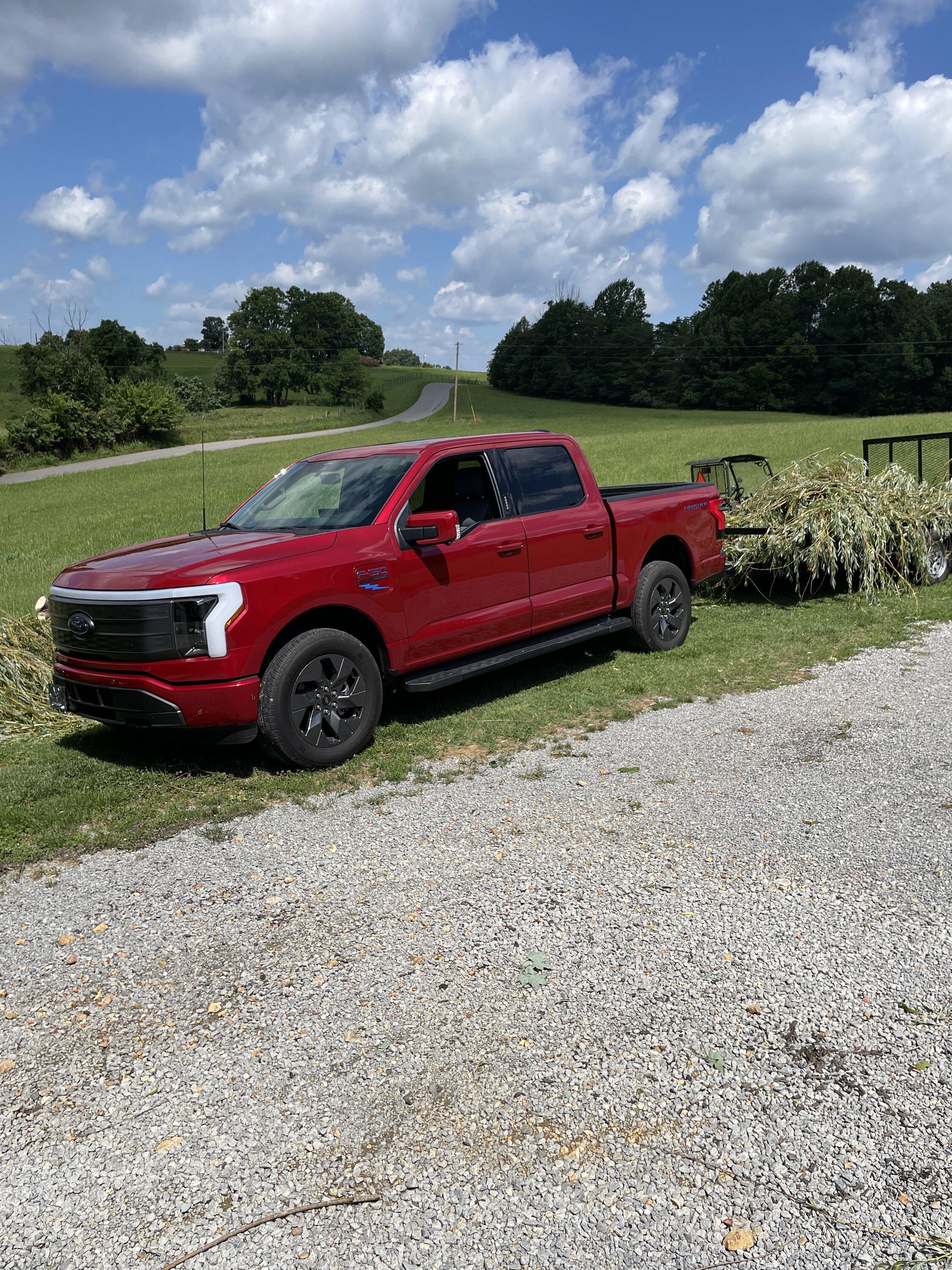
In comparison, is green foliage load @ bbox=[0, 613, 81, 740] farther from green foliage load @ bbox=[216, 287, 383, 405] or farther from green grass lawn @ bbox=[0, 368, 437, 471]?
green foliage load @ bbox=[216, 287, 383, 405]

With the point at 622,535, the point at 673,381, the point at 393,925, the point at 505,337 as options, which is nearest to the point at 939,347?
the point at 673,381

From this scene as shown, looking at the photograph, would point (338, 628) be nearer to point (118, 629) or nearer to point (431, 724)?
point (431, 724)

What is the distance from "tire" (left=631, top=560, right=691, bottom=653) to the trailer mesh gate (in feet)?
15.8

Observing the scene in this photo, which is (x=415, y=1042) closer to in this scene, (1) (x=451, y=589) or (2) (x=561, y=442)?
(1) (x=451, y=589)

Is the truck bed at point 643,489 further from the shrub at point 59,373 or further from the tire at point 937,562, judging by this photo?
the shrub at point 59,373

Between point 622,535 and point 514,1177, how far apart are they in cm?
615

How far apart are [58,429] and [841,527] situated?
48.8 meters

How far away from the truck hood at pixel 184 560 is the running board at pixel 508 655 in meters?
1.20

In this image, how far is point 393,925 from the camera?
12.8 feet

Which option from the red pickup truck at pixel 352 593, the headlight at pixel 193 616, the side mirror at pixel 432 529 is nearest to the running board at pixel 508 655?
the red pickup truck at pixel 352 593

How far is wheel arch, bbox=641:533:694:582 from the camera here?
8711mm

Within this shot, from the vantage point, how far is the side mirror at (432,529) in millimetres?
6129

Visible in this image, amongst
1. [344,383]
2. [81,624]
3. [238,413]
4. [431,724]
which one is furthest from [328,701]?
[344,383]

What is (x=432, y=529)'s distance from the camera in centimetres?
614
